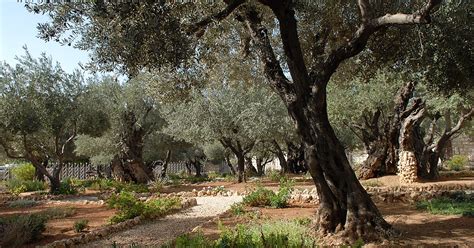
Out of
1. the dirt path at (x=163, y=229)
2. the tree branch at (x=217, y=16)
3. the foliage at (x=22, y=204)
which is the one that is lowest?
the dirt path at (x=163, y=229)

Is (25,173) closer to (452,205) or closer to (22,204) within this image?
(22,204)

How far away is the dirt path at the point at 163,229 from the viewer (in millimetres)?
7828

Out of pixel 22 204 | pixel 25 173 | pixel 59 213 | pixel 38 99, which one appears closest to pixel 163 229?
pixel 59 213

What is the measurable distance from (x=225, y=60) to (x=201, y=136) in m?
11.1

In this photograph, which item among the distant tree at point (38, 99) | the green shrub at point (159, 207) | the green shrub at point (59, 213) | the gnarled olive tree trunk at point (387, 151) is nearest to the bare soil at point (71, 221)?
the green shrub at point (59, 213)

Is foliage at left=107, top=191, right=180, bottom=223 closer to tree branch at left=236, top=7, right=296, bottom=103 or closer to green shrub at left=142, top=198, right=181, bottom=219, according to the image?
green shrub at left=142, top=198, right=181, bottom=219

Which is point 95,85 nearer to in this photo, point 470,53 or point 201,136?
point 201,136

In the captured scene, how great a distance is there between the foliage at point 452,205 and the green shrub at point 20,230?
8113mm

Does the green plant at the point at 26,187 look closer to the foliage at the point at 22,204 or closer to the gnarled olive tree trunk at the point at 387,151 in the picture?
the foliage at the point at 22,204

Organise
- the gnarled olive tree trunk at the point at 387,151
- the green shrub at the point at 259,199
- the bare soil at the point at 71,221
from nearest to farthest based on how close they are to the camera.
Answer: the bare soil at the point at 71,221 → the green shrub at the point at 259,199 → the gnarled olive tree trunk at the point at 387,151

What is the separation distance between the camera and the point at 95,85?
942 inches

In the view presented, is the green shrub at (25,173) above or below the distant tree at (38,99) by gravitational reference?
below

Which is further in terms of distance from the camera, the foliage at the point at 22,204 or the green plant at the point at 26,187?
the green plant at the point at 26,187

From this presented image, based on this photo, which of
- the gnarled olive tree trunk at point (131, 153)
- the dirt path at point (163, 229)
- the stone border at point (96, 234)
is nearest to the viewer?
the stone border at point (96, 234)
